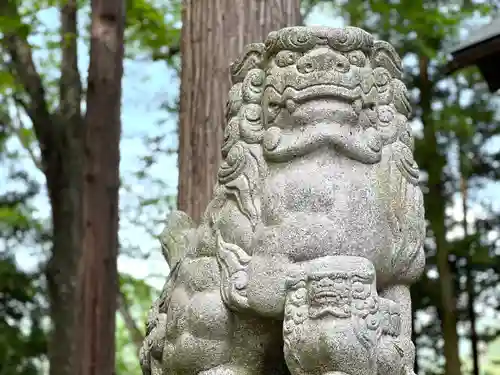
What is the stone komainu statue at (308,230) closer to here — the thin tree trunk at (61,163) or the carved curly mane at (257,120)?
the carved curly mane at (257,120)

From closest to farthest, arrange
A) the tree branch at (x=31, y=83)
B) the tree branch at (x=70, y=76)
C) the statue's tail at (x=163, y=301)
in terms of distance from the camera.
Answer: the statue's tail at (x=163, y=301) < the tree branch at (x=31, y=83) < the tree branch at (x=70, y=76)

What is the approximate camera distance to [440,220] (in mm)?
8117

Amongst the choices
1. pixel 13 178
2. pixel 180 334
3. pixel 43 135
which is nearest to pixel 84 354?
pixel 43 135

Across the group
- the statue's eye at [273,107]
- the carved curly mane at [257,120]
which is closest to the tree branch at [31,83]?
the carved curly mane at [257,120]

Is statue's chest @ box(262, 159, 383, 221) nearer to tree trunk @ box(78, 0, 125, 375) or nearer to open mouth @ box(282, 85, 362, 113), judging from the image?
open mouth @ box(282, 85, 362, 113)

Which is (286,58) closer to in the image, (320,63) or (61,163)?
(320,63)

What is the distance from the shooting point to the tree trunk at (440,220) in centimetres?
769

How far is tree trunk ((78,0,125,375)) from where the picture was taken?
15.8 feet

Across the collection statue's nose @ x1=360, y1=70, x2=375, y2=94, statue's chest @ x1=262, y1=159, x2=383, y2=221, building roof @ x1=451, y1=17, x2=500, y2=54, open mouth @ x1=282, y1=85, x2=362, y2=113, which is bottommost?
statue's chest @ x1=262, y1=159, x2=383, y2=221

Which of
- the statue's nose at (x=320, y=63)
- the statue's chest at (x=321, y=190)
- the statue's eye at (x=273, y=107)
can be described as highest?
the statue's nose at (x=320, y=63)

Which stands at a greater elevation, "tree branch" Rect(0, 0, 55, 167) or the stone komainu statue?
"tree branch" Rect(0, 0, 55, 167)

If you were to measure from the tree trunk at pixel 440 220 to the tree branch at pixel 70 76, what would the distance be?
400cm

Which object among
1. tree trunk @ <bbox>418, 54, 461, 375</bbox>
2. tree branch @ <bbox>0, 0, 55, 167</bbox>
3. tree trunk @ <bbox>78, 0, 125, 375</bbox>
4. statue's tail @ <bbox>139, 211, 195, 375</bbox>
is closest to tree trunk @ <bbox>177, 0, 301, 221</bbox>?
statue's tail @ <bbox>139, 211, 195, 375</bbox>

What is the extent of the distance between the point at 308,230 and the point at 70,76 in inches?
205
